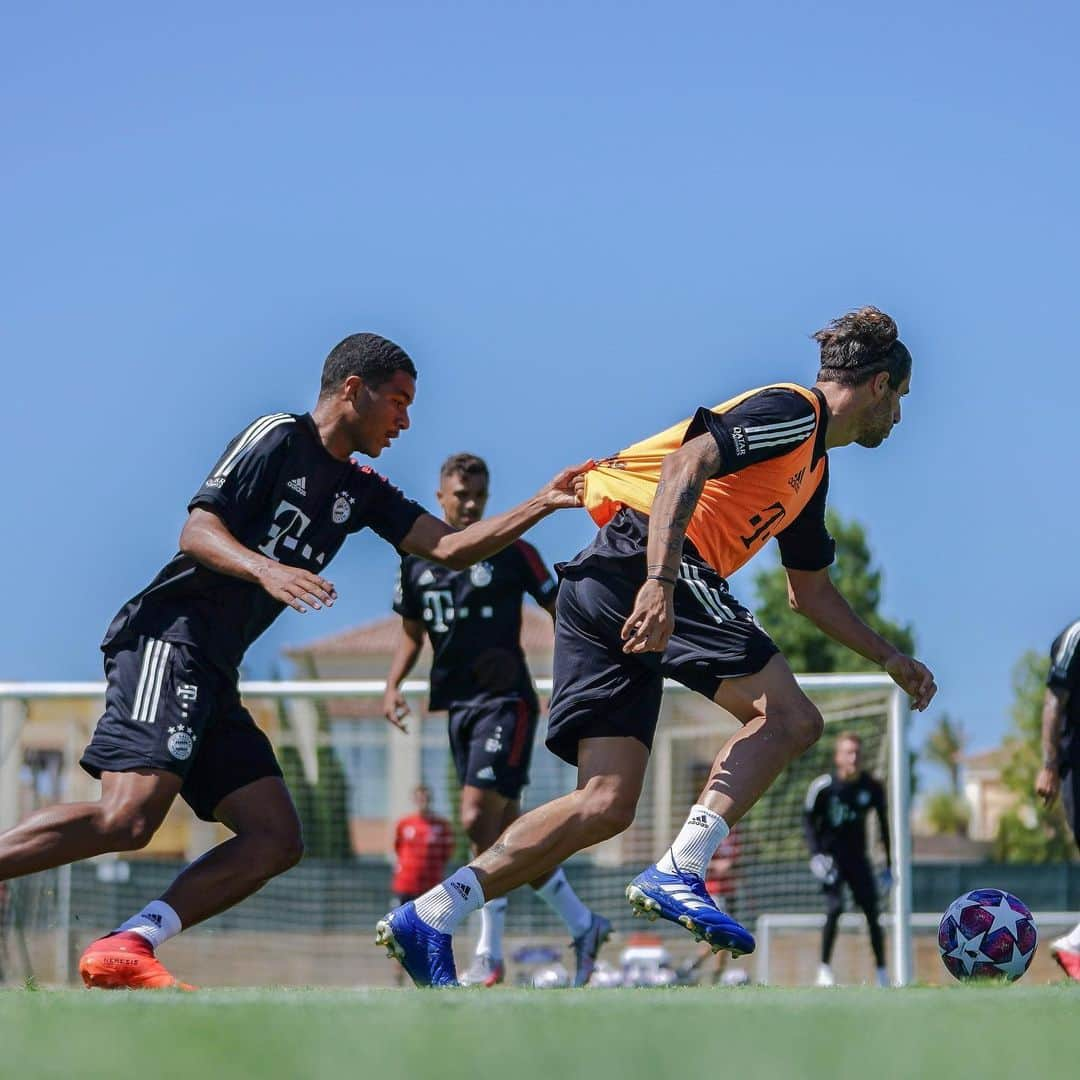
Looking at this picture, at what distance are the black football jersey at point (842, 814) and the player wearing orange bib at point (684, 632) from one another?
8616 millimetres

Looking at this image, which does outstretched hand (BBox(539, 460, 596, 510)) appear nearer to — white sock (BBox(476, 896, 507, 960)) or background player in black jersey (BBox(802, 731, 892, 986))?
white sock (BBox(476, 896, 507, 960))

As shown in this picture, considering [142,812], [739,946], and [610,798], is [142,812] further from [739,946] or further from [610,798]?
[739,946]

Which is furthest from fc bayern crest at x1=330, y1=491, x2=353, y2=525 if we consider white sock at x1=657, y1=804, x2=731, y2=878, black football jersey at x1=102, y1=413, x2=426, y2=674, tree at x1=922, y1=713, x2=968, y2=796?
tree at x1=922, y1=713, x2=968, y2=796

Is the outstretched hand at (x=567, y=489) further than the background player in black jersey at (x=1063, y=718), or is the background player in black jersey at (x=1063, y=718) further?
the background player in black jersey at (x=1063, y=718)

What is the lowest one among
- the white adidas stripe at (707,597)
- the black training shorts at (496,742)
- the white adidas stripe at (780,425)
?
the black training shorts at (496,742)

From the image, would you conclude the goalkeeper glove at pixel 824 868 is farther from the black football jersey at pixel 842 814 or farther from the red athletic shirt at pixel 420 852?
the red athletic shirt at pixel 420 852

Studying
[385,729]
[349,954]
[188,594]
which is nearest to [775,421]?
[188,594]

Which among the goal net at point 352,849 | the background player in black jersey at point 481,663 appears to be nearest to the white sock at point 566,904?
the background player in black jersey at point 481,663

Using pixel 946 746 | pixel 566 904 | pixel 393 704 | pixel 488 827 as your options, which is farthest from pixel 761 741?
pixel 946 746

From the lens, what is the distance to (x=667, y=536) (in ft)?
17.6

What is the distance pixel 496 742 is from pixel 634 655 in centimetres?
394

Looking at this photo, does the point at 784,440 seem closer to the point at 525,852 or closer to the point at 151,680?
the point at 525,852

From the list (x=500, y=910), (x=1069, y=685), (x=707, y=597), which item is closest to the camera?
(x=707, y=597)

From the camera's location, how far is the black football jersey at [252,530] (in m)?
6.11
